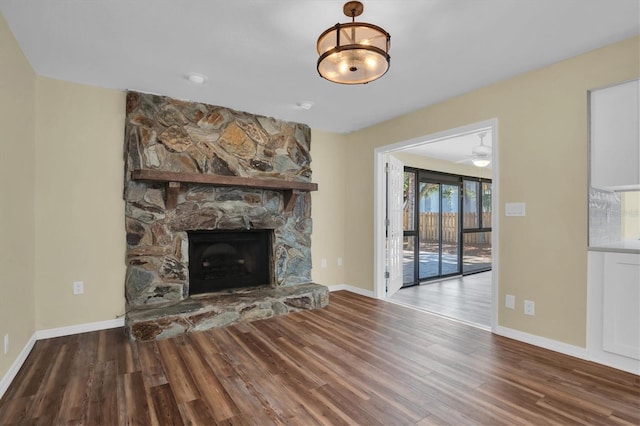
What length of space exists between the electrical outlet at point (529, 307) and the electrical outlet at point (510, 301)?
0.10 meters

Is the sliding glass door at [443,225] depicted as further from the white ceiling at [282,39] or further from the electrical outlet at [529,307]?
the white ceiling at [282,39]

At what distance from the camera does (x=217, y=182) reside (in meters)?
3.48

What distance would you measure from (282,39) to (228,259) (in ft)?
8.68

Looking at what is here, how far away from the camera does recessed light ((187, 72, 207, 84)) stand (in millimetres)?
2906

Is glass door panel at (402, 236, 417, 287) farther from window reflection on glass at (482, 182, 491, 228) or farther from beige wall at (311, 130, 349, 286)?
window reflection on glass at (482, 182, 491, 228)

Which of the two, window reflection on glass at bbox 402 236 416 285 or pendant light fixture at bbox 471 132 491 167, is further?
window reflection on glass at bbox 402 236 416 285

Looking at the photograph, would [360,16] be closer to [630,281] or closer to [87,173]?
[630,281]

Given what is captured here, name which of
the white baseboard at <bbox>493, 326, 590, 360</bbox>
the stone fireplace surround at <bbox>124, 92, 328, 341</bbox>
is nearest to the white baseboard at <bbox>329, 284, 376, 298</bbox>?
the stone fireplace surround at <bbox>124, 92, 328, 341</bbox>

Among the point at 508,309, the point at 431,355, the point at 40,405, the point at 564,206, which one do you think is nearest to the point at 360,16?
the point at 564,206

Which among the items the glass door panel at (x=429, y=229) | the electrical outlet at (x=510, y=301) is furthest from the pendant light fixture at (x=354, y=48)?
the glass door panel at (x=429, y=229)

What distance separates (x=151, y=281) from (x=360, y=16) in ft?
10.2

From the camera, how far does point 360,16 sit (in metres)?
2.06

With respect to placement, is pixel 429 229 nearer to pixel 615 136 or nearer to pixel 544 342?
pixel 544 342

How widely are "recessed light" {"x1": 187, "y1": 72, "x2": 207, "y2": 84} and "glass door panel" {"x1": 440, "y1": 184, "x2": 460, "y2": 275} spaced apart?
4645 millimetres
